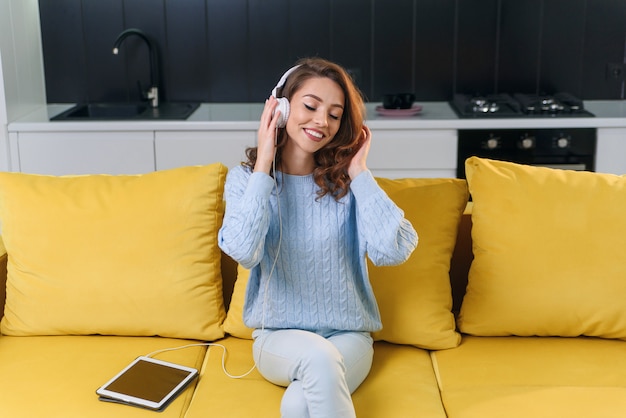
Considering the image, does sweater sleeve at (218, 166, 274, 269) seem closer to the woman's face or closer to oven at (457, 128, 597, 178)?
the woman's face

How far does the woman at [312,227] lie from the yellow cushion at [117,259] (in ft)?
0.66

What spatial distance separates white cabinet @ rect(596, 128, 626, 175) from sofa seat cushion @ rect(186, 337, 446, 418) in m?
1.71

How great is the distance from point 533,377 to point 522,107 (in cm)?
188

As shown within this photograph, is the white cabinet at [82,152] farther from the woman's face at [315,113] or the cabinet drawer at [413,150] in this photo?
the woman's face at [315,113]

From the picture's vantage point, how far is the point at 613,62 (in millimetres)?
4145

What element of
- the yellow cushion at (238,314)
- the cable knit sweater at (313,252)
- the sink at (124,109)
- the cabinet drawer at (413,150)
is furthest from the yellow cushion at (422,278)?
the sink at (124,109)

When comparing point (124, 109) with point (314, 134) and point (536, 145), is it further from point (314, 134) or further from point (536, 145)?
point (314, 134)

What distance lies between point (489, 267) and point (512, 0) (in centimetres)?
211

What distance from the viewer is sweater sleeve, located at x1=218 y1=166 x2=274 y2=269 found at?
208cm

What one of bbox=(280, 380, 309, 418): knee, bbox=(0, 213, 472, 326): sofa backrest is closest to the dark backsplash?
bbox=(0, 213, 472, 326): sofa backrest

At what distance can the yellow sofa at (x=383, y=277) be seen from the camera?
2.32 metres

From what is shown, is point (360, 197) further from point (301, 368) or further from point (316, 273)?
point (301, 368)

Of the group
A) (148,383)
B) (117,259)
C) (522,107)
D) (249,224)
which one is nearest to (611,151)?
(522,107)

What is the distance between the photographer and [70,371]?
2203 millimetres
